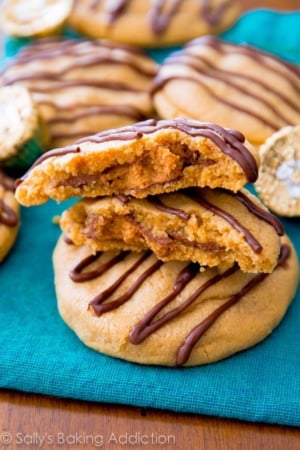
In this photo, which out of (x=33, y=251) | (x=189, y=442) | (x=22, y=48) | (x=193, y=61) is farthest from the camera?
(x=22, y=48)

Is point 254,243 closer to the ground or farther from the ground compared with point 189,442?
farther from the ground

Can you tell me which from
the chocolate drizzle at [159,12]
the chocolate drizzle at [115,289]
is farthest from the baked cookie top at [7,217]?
the chocolate drizzle at [159,12]

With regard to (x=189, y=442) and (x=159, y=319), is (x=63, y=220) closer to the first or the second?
(x=159, y=319)

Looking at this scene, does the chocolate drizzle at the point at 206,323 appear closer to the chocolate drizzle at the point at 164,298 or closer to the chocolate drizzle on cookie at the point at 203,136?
the chocolate drizzle at the point at 164,298

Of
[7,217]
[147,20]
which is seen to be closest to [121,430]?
[7,217]

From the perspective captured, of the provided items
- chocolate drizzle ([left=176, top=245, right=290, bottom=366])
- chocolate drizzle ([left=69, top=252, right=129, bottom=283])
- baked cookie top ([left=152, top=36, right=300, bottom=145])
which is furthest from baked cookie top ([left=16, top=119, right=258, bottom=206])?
baked cookie top ([left=152, top=36, right=300, bottom=145])

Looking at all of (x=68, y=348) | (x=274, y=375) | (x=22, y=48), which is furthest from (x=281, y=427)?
(x=22, y=48)
